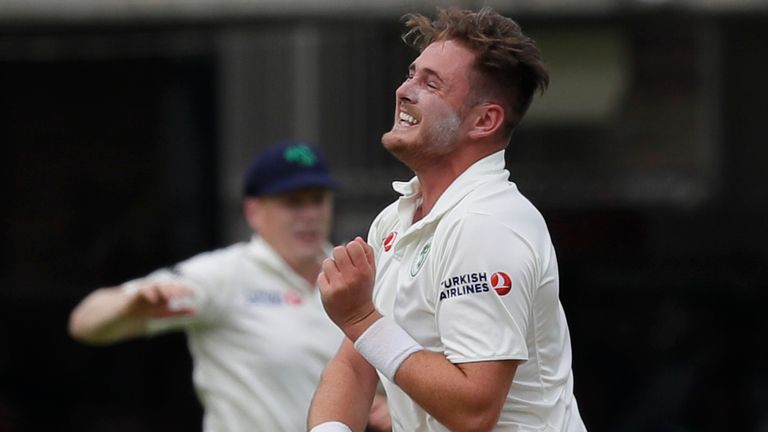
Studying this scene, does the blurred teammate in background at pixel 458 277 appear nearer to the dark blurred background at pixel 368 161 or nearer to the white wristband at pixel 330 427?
the white wristband at pixel 330 427

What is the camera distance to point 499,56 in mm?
3221

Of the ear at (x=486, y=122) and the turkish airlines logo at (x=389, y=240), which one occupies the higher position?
the ear at (x=486, y=122)

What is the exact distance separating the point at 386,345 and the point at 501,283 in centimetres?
27

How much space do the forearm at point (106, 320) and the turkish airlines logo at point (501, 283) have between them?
7.46ft

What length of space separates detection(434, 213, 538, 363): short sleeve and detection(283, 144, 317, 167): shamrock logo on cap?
2.47 metres

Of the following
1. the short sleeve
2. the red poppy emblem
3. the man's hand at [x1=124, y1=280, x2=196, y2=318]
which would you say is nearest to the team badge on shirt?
the short sleeve

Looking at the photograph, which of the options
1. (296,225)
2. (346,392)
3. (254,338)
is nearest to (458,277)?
(346,392)

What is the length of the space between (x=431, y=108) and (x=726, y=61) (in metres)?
4.24

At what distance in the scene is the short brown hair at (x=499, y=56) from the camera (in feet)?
10.6

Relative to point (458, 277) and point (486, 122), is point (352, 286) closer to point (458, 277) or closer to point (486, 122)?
point (458, 277)

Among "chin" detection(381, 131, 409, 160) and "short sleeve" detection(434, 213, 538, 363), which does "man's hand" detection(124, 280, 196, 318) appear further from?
"short sleeve" detection(434, 213, 538, 363)

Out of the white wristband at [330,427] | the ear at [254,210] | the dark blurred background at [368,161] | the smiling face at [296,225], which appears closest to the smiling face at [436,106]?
the white wristband at [330,427]

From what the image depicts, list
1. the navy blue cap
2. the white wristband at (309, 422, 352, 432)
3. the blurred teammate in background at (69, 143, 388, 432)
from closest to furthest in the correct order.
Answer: the white wristband at (309, 422, 352, 432) < the blurred teammate in background at (69, 143, 388, 432) < the navy blue cap

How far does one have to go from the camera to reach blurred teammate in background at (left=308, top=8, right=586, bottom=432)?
9.95 feet
